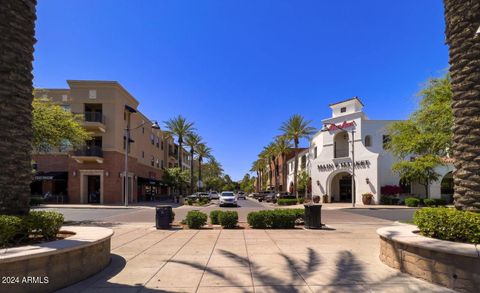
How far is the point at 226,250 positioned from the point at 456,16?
26.8 feet

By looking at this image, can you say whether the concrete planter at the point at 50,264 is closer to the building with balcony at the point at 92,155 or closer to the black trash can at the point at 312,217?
the black trash can at the point at 312,217

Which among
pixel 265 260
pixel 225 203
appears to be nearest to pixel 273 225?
pixel 265 260

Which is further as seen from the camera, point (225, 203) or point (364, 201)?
point (364, 201)

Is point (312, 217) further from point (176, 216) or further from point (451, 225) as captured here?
point (176, 216)

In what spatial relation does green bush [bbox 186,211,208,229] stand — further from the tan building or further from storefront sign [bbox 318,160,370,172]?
storefront sign [bbox 318,160,370,172]

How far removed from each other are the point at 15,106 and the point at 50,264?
3723 mm

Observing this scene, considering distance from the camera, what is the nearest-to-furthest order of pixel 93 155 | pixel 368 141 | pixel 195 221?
1. pixel 195 221
2. pixel 93 155
3. pixel 368 141

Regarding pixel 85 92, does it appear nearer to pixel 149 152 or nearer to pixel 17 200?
pixel 149 152

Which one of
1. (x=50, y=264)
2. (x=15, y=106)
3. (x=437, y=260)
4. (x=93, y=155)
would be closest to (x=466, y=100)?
(x=437, y=260)

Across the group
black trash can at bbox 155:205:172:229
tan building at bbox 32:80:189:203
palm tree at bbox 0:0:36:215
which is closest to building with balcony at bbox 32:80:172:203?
tan building at bbox 32:80:189:203

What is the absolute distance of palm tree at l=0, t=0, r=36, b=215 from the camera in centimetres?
786

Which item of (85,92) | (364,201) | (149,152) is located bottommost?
(364,201)

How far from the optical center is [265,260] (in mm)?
9008

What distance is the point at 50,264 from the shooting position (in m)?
6.49
